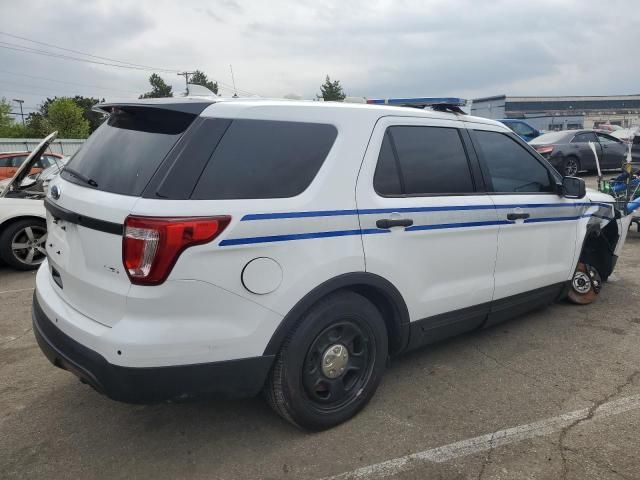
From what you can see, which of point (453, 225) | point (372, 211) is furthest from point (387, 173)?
point (453, 225)

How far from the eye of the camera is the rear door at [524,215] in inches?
142

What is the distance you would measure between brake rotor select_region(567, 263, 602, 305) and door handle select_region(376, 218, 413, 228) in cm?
278

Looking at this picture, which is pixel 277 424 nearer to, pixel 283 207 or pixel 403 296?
pixel 403 296

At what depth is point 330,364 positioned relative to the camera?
2809mm

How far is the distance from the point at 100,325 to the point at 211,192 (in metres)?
0.82

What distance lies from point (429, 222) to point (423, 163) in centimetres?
39

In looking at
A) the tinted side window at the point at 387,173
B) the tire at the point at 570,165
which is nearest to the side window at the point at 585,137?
the tire at the point at 570,165

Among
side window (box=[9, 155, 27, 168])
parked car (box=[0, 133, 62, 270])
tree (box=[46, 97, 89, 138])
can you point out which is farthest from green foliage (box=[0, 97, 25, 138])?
parked car (box=[0, 133, 62, 270])

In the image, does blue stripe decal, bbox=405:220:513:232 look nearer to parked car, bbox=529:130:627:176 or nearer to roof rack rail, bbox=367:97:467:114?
roof rack rail, bbox=367:97:467:114

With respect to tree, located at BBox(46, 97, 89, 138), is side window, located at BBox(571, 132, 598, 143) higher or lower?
lower

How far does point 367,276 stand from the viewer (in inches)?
110

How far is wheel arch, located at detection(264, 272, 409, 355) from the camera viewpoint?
251 centimetres

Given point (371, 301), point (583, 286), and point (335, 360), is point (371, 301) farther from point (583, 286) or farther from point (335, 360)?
point (583, 286)

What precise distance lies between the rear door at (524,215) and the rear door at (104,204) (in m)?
2.20
